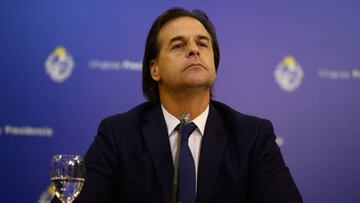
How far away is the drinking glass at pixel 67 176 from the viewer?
173 centimetres

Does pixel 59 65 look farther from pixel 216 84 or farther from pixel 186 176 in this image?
pixel 186 176

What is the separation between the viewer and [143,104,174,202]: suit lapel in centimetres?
229

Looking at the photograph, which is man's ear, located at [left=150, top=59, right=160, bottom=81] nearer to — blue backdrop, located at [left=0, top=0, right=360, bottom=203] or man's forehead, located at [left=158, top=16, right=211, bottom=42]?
man's forehead, located at [left=158, top=16, right=211, bottom=42]

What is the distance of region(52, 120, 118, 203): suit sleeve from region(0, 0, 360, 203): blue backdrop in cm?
95

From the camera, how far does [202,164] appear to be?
2346mm

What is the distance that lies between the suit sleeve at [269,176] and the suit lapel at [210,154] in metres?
0.15

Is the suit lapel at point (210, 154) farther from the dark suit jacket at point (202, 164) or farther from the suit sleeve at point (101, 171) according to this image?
the suit sleeve at point (101, 171)

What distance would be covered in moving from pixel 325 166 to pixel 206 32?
148 cm

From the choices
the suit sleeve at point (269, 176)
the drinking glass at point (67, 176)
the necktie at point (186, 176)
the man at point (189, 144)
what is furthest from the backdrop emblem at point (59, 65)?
the drinking glass at point (67, 176)

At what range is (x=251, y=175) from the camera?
2357mm

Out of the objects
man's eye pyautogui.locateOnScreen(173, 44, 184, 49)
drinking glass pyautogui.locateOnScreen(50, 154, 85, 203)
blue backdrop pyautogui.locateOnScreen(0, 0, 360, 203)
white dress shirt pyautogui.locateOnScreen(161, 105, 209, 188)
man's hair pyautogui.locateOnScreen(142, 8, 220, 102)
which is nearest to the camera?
drinking glass pyautogui.locateOnScreen(50, 154, 85, 203)

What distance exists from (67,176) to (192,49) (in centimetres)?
98

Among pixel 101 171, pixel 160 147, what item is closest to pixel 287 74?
pixel 160 147

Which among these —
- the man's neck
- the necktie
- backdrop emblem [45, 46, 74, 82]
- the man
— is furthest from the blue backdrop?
the necktie
